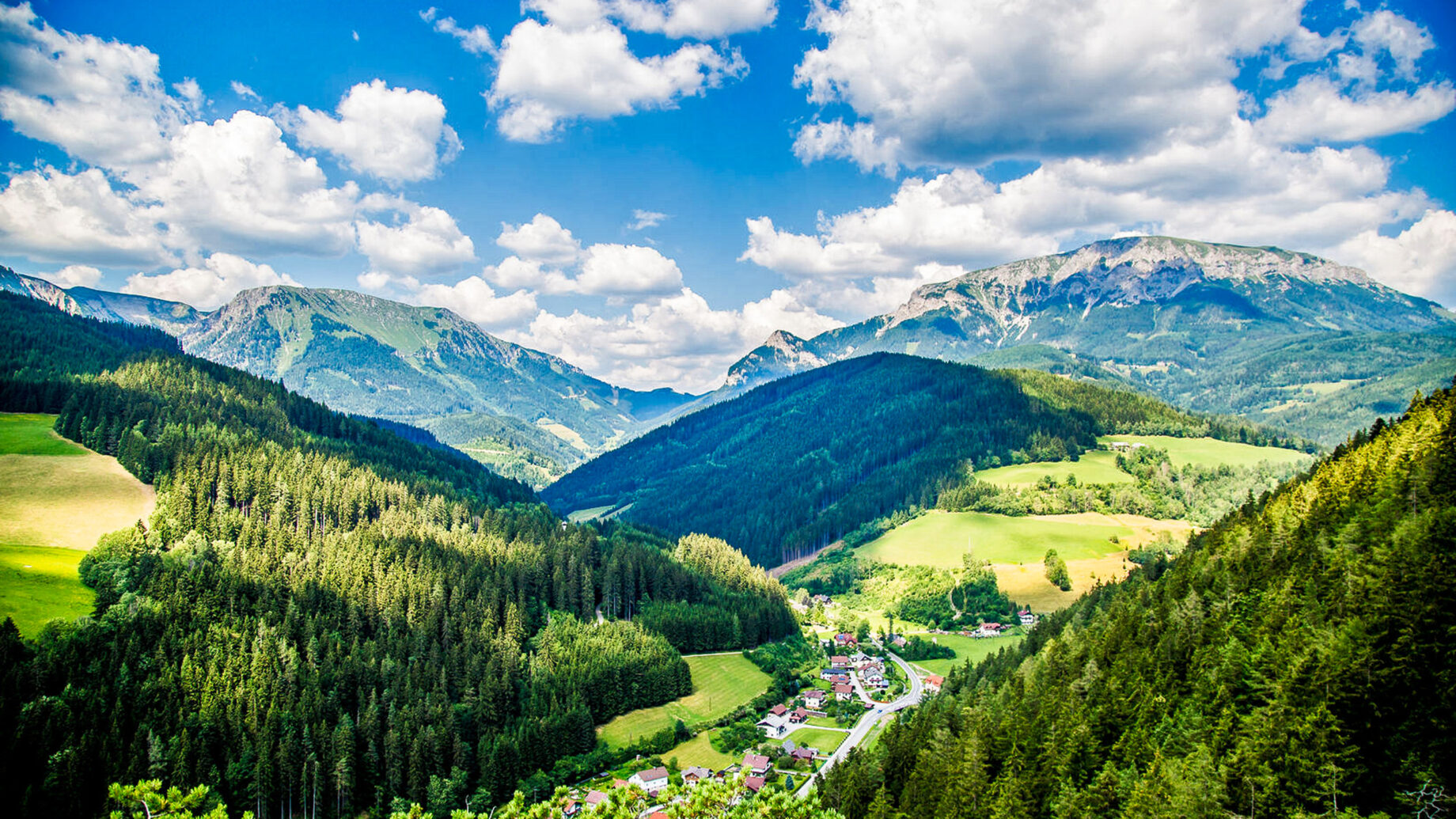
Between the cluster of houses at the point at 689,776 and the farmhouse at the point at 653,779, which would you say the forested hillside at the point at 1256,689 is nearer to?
the cluster of houses at the point at 689,776

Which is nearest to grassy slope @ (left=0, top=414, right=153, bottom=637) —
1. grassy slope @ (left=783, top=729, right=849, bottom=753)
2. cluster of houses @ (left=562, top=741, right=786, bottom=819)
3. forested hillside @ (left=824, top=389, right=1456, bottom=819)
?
cluster of houses @ (left=562, top=741, right=786, bottom=819)

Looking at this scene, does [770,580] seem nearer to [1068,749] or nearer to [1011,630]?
[1011,630]

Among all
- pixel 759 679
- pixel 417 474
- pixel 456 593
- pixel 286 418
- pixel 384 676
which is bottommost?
pixel 759 679

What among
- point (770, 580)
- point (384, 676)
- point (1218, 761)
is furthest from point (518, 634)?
point (1218, 761)

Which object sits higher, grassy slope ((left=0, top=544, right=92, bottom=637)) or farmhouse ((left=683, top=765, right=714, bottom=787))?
grassy slope ((left=0, top=544, right=92, bottom=637))

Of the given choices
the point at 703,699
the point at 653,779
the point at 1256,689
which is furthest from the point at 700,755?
the point at 1256,689

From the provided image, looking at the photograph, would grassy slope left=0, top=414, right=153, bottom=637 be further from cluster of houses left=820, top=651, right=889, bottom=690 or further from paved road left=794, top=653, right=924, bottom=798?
cluster of houses left=820, top=651, right=889, bottom=690

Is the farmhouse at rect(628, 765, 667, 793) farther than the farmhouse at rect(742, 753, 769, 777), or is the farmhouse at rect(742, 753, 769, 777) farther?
the farmhouse at rect(742, 753, 769, 777)
